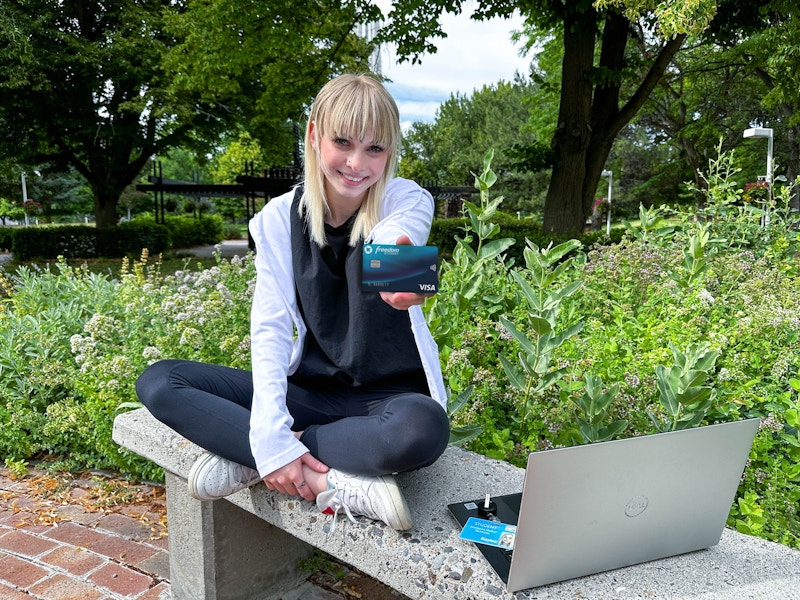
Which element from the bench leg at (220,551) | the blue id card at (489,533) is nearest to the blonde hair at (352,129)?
the blue id card at (489,533)

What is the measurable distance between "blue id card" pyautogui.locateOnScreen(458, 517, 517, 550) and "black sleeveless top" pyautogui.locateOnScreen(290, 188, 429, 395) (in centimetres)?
57

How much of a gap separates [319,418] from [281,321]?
0.34 meters

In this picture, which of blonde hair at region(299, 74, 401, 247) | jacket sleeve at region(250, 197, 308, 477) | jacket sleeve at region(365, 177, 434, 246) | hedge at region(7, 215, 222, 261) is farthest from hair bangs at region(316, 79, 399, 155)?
hedge at region(7, 215, 222, 261)

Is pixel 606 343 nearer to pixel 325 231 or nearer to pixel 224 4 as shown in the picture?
pixel 325 231

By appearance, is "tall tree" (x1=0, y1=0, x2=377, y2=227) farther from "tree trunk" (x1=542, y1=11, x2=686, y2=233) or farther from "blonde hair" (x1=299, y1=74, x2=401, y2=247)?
"blonde hair" (x1=299, y1=74, x2=401, y2=247)

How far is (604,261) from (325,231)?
2.48 m

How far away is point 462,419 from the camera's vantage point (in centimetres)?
254

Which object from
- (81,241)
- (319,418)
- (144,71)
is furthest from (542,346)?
(81,241)

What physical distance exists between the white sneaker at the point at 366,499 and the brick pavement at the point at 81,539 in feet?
3.67

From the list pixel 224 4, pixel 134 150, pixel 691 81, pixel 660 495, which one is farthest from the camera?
pixel 134 150

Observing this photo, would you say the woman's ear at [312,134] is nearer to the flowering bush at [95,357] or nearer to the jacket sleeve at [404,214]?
the jacket sleeve at [404,214]

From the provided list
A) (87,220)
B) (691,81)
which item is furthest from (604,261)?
(87,220)

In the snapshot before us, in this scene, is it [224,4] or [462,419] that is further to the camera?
[224,4]

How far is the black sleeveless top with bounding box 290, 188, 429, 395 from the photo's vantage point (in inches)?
75.0
